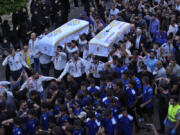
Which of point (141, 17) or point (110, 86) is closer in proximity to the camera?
point (110, 86)

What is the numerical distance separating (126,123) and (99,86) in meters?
2.49

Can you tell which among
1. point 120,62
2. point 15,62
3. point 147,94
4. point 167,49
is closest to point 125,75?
point 147,94

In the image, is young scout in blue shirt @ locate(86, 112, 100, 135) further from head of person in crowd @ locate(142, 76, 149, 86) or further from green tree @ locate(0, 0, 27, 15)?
green tree @ locate(0, 0, 27, 15)

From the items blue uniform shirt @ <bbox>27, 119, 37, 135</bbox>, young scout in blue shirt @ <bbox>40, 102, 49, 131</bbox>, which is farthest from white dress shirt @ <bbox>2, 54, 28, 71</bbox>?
blue uniform shirt @ <bbox>27, 119, 37, 135</bbox>

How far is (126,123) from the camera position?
21.3 feet

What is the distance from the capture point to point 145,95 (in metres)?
7.29

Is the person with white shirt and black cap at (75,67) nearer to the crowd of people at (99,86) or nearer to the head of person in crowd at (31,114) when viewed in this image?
the crowd of people at (99,86)

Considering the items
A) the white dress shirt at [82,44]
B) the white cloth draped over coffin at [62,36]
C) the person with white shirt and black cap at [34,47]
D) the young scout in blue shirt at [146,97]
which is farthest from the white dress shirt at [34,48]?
the young scout in blue shirt at [146,97]

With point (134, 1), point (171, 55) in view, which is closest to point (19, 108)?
point (171, 55)

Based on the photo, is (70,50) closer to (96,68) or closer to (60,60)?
(60,60)

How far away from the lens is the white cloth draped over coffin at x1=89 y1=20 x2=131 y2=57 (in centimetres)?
982

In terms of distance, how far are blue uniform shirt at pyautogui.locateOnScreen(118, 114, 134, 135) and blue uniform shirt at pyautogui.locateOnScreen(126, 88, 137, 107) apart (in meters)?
0.87

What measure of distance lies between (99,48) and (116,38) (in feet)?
2.55

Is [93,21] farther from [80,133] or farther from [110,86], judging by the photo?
[80,133]
